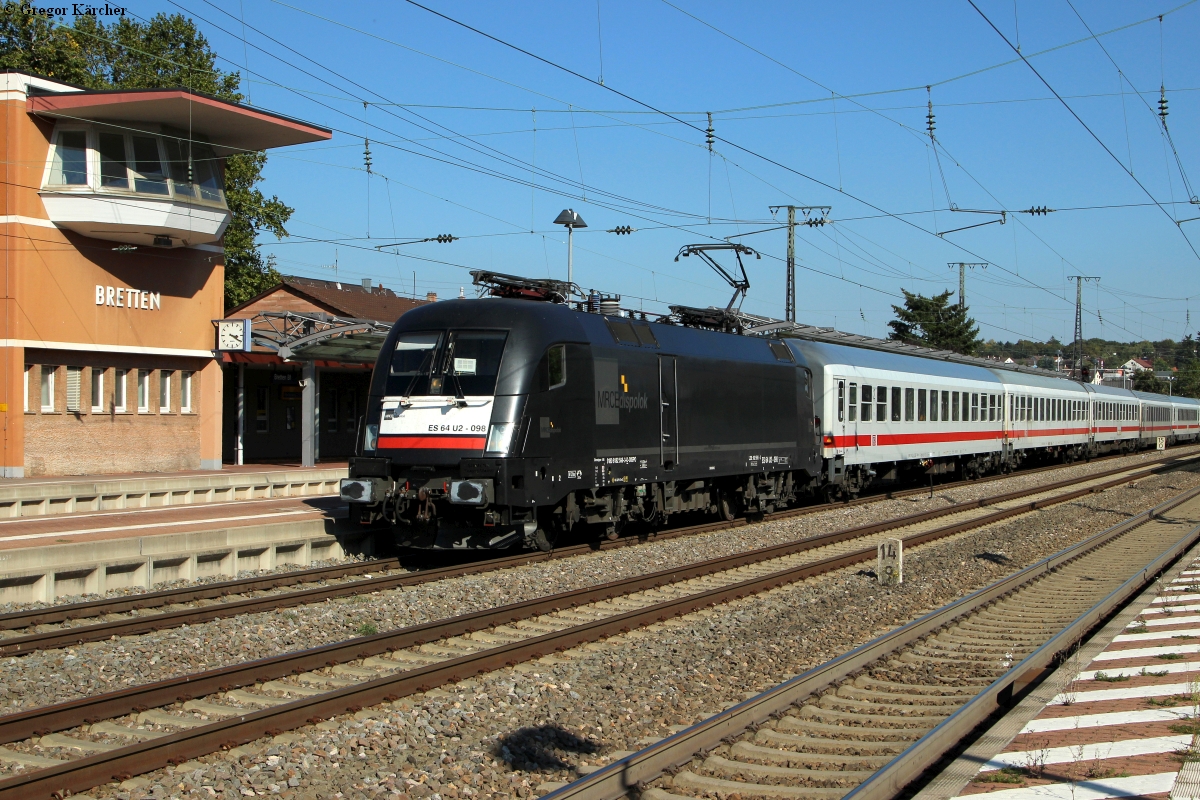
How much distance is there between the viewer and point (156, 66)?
44406 millimetres

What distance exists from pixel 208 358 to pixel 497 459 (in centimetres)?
1915

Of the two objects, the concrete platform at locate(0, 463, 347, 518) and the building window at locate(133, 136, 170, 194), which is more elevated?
the building window at locate(133, 136, 170, 194)

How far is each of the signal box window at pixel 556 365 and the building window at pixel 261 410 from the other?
966 inches

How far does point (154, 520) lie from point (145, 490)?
458cm

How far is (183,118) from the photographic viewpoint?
1029 inches

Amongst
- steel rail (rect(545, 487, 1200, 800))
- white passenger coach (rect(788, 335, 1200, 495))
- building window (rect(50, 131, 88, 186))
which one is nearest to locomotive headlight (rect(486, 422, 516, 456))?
steel rail (rect(545, 487, 1200, 800))

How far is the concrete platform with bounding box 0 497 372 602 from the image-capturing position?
11344mm

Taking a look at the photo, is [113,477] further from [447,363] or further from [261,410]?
[447,363]

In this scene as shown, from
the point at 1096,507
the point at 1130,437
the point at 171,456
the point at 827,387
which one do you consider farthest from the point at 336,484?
the point at 1130,437

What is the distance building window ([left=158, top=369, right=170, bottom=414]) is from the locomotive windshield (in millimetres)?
16996

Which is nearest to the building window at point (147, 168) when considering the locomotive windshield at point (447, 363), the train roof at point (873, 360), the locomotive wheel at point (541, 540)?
the locomotive windshield at point (447, 363)

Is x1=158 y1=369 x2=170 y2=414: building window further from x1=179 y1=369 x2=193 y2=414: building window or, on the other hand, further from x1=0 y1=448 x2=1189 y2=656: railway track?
x1=0 y1=448 x2=1189 y2=656: railway track

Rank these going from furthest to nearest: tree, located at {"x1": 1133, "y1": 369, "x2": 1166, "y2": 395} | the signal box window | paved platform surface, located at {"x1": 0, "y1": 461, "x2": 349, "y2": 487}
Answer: tree, located at {"x1": 1133, "y1": 369, "x2": 1166, "y2": 395} < paved platform surface, located at {"x1": 0, "y1": 461, "x2": 349, "y2": 487} < the signal box window

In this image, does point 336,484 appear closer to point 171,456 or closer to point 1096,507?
point 171,456
